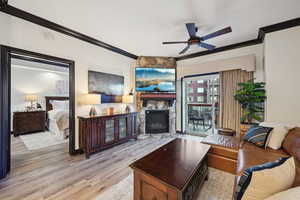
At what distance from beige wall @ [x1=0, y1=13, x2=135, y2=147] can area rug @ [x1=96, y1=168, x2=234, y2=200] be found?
1.94 m

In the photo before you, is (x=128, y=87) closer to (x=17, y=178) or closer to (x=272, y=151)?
(x=17, y=178)

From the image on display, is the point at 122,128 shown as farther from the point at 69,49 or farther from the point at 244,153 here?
the point at 244,153

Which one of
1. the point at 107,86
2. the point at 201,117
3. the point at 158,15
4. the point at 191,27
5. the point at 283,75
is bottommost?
the point at 201,117

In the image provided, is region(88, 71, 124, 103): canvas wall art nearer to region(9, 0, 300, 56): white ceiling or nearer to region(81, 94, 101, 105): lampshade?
region(81, 94, 101, 105): lampshade

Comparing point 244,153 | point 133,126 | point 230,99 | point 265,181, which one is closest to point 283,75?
point 230,99

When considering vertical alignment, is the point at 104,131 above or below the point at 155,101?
below

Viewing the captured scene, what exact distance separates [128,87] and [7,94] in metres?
2.82

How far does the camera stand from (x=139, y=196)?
4.49 feet

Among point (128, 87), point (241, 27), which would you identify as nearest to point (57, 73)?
point (128, 87)

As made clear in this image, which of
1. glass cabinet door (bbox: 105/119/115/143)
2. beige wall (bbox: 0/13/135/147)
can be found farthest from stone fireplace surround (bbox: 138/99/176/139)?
glass cabinet door (bbox: 105/119/115/143)

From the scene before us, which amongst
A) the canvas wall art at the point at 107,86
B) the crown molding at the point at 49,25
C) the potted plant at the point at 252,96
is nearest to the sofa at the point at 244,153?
the potted plant at the point at 252,96

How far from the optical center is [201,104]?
4.70 meters

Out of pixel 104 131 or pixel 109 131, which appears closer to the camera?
pixel 104 131

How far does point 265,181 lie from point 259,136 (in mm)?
1731
